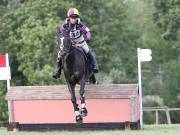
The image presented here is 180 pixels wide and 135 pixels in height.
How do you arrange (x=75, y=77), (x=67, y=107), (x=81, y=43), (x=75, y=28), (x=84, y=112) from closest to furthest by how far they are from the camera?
A: (x=84, y=112)
(x=75, y=28)
(x=75, y=77)
(x=81, y=43)
(x=67, y=107)

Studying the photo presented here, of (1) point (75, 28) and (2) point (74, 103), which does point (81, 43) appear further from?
(2) point (74, 103)

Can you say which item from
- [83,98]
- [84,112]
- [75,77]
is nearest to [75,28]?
[75,77]

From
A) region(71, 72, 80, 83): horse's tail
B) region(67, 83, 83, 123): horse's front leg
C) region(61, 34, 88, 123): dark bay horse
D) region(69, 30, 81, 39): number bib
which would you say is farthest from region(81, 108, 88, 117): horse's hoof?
region(69, 30, 81, 39): number bib

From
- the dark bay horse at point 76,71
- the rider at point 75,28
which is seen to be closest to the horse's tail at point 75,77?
the dark bay horse at point 76,71

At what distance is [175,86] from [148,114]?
21.4ft

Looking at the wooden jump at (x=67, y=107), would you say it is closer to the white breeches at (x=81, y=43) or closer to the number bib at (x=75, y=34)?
the white breeches at (x=81, y=43)

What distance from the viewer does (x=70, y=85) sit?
15.6 meters

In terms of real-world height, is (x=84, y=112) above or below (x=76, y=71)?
below

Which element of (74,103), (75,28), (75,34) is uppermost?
(75,28)

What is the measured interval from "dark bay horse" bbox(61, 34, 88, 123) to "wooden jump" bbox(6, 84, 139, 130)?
688mm

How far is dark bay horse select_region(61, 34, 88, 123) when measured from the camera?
15048mm

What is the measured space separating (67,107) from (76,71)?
1477 millimetres

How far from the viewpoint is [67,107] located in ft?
53.8

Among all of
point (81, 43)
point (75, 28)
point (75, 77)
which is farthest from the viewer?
point (81, 43)
